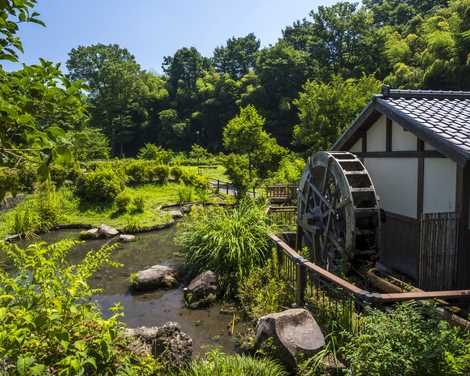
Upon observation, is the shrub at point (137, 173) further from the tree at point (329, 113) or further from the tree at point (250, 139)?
the tree at point (329, 113)

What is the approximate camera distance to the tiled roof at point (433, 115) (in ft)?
15.6

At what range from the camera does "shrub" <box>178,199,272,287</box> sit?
23.3 feet

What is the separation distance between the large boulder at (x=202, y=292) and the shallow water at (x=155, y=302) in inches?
5.8

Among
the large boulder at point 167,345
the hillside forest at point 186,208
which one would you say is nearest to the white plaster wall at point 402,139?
the hillside forest at point 186,208

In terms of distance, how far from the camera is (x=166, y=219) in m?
14.3

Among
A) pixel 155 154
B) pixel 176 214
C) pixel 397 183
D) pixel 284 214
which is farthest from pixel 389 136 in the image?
pixel 155 154

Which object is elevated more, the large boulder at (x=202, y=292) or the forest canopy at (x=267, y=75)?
the forest canopy at (x=267, y=75)

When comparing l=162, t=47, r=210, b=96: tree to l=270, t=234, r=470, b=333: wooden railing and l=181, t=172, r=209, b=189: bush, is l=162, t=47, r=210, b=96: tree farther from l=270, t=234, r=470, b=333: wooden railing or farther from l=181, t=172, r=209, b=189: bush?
l=270, t=234, r=470, b=333: wooden railing

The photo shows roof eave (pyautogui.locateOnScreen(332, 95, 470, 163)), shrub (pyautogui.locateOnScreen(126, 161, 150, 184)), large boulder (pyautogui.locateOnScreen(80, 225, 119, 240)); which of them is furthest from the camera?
shrub (pyautogui.locateOnScreen(126, 161, 150, 184))

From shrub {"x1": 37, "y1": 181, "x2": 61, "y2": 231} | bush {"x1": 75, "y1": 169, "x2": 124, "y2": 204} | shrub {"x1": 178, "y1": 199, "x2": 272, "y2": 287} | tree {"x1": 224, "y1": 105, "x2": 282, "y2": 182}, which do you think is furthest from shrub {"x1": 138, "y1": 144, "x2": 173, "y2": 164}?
shrub {"x1": 178, "y1": 199, "x2": 272, "y2": 287}

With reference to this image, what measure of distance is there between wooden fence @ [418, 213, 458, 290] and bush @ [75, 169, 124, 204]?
1350 cm

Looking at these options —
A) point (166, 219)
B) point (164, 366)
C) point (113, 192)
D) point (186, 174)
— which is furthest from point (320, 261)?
point (186, 174)

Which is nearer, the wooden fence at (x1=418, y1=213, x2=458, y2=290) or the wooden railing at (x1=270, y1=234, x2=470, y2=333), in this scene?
the wooden railing at (x1=270, y1=234, x2=470, y2=333)

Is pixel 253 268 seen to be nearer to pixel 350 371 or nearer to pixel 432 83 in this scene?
pixel 350 371
